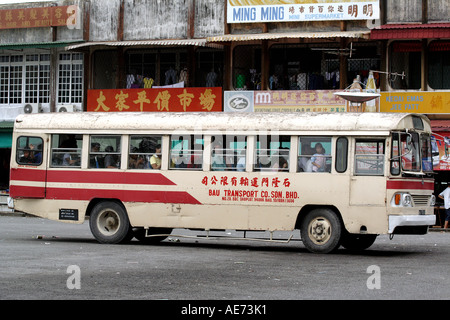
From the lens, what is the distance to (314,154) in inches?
732

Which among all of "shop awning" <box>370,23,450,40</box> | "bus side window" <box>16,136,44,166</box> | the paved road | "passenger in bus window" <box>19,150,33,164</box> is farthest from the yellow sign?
"passenger in bus window" <box>19,150,33,164</box>

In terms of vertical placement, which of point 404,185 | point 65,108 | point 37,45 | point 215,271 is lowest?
point 215,271

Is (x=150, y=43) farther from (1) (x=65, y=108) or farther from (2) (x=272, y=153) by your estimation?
(2) (x=272, y=153)

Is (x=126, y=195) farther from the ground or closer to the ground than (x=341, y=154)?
closer to the ground

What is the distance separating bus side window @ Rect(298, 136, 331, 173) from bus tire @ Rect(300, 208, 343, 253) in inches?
33.1

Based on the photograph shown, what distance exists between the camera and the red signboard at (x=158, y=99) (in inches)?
1337

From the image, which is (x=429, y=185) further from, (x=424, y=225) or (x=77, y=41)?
(x=77, y=41)

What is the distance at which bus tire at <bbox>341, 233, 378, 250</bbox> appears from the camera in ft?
63.4

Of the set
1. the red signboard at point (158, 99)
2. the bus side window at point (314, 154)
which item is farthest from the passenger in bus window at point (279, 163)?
the red signboard at point (158, 99)

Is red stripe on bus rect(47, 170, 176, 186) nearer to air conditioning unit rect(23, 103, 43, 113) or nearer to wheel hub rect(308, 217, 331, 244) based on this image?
wheel hub rect(308, 217, 331, 244)

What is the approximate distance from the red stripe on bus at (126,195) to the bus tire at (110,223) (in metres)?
0.26

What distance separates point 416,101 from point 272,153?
13.4 metres

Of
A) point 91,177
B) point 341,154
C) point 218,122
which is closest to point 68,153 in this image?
point 91,177
